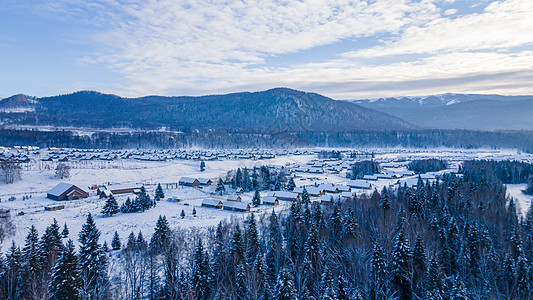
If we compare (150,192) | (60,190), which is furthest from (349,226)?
(60,190)

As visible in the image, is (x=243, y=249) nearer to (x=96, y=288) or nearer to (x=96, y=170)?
(x=96, y=288)

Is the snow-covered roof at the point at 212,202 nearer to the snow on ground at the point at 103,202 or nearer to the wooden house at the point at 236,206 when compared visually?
the snow on ground at the point at 103,202

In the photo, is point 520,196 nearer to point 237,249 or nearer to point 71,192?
point 237,249

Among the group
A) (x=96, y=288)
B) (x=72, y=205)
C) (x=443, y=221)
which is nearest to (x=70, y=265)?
(x=96, y=288)

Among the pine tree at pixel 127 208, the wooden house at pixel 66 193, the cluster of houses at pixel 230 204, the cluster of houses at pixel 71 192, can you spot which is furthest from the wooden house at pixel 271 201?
the wooden house at pixel 66 193

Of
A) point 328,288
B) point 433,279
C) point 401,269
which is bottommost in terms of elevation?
point 401,269

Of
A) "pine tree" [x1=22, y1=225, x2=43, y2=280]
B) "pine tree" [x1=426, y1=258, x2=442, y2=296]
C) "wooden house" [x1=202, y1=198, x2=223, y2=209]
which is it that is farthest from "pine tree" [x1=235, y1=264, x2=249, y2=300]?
"wooden house" [x1=202, y1=198, x2=223, y2=209]

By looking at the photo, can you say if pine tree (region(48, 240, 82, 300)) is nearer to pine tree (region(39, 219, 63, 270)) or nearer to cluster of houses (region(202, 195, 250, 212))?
pine tree (region(39, 219, 63, 270))
